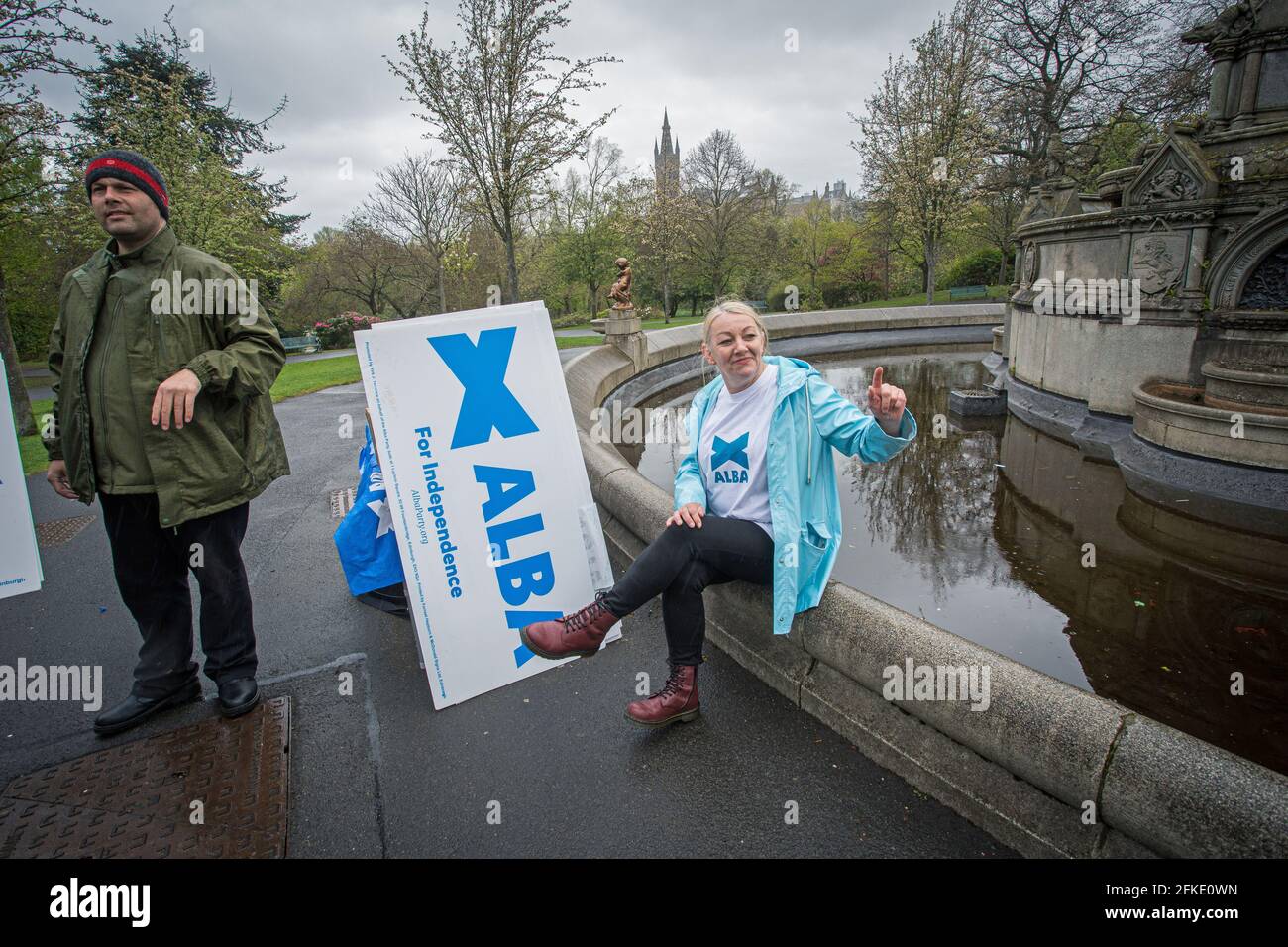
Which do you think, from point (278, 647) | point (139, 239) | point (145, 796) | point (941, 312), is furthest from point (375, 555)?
point (941, 312)

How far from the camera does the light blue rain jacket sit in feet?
9.83

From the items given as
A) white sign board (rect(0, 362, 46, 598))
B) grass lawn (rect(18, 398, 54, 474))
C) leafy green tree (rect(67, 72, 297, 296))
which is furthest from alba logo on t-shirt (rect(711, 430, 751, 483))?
leafy green tree (rect(67, 72, 297, 296))

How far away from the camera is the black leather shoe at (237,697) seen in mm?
3289

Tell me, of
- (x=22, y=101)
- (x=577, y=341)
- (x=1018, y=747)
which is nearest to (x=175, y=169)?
(x=22, y=101)

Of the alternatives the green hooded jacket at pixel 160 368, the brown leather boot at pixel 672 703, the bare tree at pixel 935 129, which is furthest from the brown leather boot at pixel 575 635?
the bare tree at pixel 935 129

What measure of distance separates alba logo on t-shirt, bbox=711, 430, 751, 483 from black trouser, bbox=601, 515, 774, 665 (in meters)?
0.25

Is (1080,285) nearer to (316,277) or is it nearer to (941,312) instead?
(941,312)

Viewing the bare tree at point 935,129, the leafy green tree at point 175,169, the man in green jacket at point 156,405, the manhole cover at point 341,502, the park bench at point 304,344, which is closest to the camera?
the man in green jacket at point 156,405

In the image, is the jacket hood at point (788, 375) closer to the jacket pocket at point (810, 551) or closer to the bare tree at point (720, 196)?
the jacket pocket at point (810, 551)

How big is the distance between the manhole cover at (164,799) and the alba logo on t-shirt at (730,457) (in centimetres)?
233

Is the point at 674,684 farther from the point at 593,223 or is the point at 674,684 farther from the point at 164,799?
the point at 593,223


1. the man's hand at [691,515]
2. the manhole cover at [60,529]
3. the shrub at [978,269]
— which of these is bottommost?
the manhole cover at [60,529]

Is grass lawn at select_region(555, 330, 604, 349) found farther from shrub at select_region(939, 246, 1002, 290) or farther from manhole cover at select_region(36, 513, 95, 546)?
shrub at select_region(939, 246, 1002, 290)

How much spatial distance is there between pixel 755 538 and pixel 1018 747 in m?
1.29
